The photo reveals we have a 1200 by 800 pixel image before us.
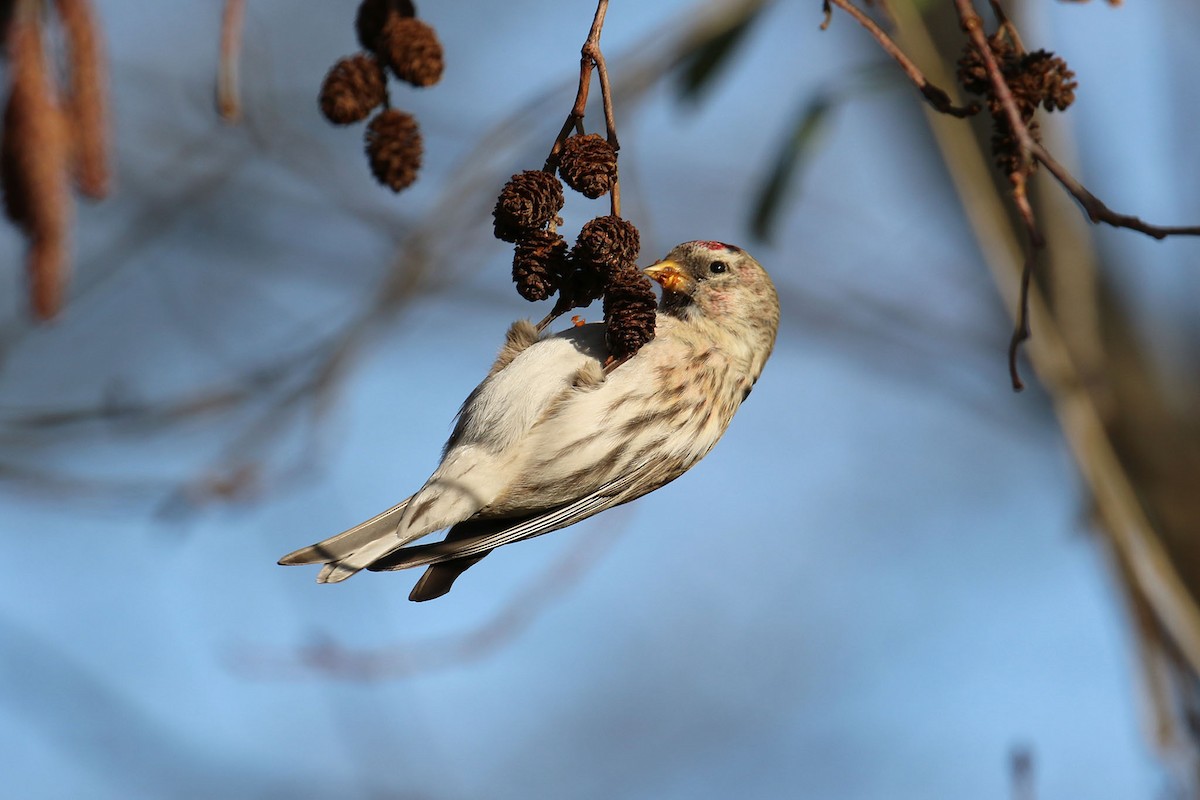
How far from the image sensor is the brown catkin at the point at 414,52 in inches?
65.3

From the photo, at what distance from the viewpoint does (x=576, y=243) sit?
1.72m

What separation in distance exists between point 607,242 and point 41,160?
84 centimetres

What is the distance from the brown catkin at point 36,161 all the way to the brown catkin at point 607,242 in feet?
2.66

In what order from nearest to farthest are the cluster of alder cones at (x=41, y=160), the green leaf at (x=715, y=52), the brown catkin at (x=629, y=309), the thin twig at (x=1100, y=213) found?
the cluster of alder cones at (x=41, y=160) < the thin twig at (x=1100, y=213) < the brown catkin at (x=629, y=309) < the green leaf at (x=715, y=52)

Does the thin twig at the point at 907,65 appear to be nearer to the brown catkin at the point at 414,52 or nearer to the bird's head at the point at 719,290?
the brown catkin at the point at 414,52

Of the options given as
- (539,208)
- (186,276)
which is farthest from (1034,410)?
(539,208)

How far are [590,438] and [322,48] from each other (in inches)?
151

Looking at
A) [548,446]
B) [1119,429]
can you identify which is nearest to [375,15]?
[548,446]

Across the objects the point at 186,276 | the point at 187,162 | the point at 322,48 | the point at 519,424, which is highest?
the point at 322,48

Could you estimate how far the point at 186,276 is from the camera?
5207mm

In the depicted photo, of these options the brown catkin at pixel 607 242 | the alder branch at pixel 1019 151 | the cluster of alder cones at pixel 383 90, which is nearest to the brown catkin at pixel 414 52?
the cluster of alder cones at pixel 383 90

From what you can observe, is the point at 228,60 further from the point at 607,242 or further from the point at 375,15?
the point at 607,242

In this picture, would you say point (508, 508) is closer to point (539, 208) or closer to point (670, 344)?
point (670, 344)

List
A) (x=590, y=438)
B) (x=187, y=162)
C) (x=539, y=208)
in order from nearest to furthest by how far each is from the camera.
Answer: (x=539, y=208) < (x=590, y=438) < (x=187, y=162)
